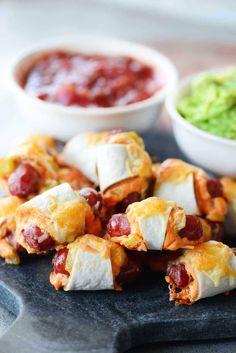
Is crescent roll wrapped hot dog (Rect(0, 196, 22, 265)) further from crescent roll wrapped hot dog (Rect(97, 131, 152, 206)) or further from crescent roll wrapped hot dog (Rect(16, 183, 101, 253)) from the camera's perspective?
crescent roll wrapped hot dog (Rect(97, 131, 152, 206))

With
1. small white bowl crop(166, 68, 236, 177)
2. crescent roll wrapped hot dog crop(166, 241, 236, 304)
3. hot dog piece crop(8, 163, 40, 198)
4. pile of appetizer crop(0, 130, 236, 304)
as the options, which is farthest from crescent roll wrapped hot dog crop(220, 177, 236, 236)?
hot dog piece crop(8, 163, 40, 198)

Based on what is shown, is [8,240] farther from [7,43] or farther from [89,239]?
[7,43]

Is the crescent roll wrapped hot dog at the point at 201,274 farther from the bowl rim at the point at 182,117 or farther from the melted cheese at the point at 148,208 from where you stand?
the bowl rim at the point at 182,117

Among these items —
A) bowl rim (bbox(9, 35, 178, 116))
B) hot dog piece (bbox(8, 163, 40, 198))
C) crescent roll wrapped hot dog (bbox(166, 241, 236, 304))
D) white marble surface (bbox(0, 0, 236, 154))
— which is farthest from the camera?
white marble surface (bbox(0, 0, 236, 154))

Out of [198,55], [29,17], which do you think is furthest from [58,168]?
[29,17]

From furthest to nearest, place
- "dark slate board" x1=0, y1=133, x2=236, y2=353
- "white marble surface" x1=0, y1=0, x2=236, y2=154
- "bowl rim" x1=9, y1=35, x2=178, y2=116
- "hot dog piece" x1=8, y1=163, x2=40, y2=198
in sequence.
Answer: "white marble surface" x1=0, y1=0, x2=236, y2=154
"bowl rim" x1=9, y1=35, x2=178, y2=116
"hot dog piece" x1=8, y1=163, x2=40, y2=198
"dark slate board" x1=0, y1=133, x2=236, y2=353

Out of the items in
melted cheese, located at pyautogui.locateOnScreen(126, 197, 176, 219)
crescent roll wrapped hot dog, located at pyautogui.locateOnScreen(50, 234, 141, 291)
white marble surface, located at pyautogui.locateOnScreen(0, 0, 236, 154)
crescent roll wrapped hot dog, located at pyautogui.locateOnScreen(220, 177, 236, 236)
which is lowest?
white marble surface, located at pyautogui.locateOnScreen(0, 0, 236, 154)

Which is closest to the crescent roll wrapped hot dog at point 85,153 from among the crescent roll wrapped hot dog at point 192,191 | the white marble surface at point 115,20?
the crescent roll wrapped hot dog at point 192,191

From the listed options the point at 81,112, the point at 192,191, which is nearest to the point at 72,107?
the point at 81,112
